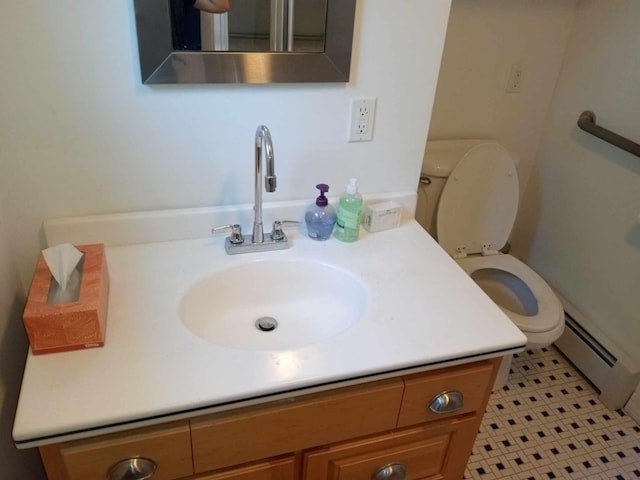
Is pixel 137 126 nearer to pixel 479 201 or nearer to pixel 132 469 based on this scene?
pixel 132 469

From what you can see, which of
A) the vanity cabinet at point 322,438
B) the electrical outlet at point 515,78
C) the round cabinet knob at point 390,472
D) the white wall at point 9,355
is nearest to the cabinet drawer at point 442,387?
the vanity cabinet at point 322,438

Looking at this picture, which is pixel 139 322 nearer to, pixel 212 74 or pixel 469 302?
pixel 212 74

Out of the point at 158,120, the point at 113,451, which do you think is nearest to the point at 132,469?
the point at 113,451

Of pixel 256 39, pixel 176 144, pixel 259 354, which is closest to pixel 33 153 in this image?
pixel 176 144

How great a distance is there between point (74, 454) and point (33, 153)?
599 millimetres

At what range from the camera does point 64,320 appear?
2.82 ft

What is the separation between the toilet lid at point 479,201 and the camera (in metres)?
1.75

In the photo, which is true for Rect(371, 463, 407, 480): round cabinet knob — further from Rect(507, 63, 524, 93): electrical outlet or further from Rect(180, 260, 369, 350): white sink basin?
Rect(507, 63, 524, 93): electrical outlet

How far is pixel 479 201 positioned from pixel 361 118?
2.50 feet

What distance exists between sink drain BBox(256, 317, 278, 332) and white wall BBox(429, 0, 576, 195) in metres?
1.06

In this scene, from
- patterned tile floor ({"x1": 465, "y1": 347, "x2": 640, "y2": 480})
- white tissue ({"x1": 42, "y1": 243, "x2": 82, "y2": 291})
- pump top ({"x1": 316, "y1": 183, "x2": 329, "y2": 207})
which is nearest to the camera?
white tissue ({"x1": 42, "y1": 243, "x2": 82, "y2": 291})

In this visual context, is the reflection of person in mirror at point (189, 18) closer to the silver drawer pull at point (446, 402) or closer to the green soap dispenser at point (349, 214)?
the green soap dispenser at point (349, 214)

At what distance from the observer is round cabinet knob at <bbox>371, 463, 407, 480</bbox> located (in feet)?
3.66

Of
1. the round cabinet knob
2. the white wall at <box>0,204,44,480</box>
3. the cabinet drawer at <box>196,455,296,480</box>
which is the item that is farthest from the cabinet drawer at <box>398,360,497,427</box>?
the white wall at <box>0,204,44,480</box>
